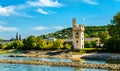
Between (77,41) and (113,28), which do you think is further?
(77,41)

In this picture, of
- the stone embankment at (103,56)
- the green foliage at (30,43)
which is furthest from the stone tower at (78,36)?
the green foliage at (30,43)

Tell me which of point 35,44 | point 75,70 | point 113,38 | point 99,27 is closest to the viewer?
point 75,70

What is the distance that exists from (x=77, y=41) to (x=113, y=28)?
1070cm

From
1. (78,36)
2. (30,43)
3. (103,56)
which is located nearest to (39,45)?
(30,43)

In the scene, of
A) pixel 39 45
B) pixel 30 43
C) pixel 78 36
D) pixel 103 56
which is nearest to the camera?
pixel 103 56

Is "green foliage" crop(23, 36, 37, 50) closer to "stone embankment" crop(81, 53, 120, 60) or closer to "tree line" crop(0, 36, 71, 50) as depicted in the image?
"tree line" crop(0, 36, 71, 50)

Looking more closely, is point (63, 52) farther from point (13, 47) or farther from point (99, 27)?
point (99, 27)

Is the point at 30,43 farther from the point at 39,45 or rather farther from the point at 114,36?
the point at 114,36

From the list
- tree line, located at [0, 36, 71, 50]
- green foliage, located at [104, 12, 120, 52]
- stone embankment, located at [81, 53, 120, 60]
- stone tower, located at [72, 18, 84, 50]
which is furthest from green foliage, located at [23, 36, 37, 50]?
stone embankment, located at [81, 53, 120, 60]

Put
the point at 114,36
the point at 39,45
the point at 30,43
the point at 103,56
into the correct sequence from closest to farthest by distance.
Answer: the point at 103,56
the point at 114,36
the point at 39,45
the point at 30,43

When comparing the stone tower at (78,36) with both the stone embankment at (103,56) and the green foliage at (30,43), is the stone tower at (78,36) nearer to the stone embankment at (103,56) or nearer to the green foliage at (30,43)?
the stone embankment at (103,56)

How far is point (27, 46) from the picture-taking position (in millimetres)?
103875

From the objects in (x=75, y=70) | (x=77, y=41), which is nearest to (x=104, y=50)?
(x=77, y=41)

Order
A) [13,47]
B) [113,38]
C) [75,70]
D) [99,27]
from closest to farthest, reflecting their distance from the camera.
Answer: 1. [75,70]
2. [113,38]
3. [13,47]
4. [99,27]
